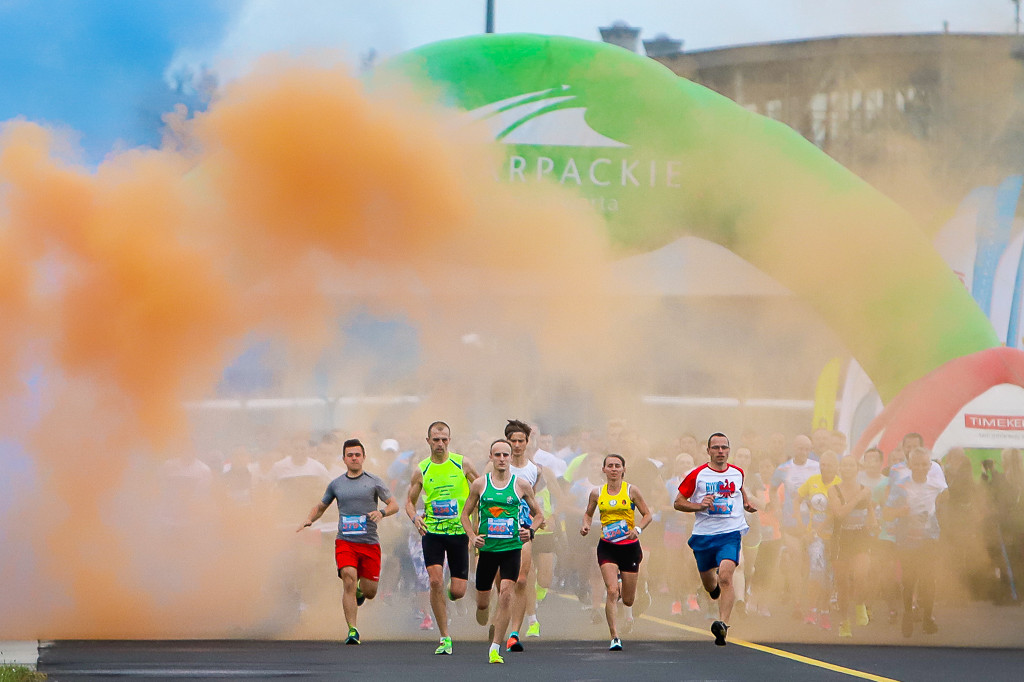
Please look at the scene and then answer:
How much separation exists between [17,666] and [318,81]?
6231 mm

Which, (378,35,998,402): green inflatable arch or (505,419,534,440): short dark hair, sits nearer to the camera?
(505,419,534,440): short dark hair

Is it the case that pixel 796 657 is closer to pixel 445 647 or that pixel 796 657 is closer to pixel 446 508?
pixel 445 647

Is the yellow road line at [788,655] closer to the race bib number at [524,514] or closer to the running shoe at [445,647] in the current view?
the race bib number at [524,514]

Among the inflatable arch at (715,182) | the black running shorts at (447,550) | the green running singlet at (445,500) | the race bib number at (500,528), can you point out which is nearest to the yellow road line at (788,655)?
the race bib number at (500,528)

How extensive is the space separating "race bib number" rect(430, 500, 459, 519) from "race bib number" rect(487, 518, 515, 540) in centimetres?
38

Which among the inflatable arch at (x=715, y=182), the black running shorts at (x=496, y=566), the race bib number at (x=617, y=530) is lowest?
the black running shorts at (x=496, y=566)

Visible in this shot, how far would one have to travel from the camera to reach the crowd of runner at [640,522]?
11320 millimetres

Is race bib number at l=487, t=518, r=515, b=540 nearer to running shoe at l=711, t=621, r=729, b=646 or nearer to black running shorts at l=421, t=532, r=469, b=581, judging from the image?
black running shorts at l=421, t=532, r=469, b=581

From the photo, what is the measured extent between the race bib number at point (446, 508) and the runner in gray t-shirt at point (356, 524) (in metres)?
0.29

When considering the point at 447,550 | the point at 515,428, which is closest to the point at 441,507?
the point at 447,550

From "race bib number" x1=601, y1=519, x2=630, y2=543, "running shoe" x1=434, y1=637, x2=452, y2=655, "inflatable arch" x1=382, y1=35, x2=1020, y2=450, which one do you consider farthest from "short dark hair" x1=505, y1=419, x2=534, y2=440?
"inflatable arch" x1=382, y1=35, x2=1020, y2=450

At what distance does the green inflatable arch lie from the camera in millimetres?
14477

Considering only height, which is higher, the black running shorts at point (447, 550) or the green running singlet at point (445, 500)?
the green running singlet at point (445, 500)

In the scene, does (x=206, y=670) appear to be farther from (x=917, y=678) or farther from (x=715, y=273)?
(x=715, y=273)
